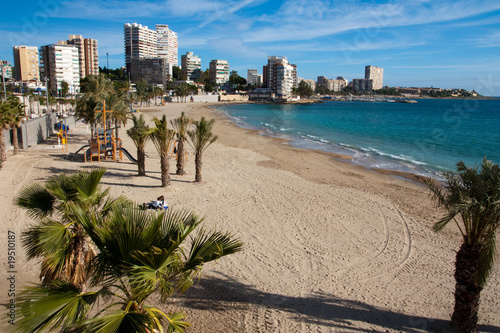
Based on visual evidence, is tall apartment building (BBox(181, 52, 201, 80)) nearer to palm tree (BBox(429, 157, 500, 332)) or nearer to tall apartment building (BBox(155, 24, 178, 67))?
tall apartment building (BBox(155, 24, 178, 67))

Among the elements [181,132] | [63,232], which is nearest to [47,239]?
[63,232]

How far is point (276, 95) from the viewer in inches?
5679

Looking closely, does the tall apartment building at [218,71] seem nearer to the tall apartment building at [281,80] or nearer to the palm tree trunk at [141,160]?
the tall apartment building at [281,80]

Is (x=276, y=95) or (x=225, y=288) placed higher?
(x=276, y=95)

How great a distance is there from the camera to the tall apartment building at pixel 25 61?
331 feet

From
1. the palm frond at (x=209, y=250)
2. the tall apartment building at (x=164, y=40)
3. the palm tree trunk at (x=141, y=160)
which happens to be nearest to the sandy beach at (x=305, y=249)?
the palm tree trunk at (x=141, y=160)

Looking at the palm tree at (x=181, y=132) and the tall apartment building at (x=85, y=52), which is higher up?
the tall apartment building at (x=85, y=52)

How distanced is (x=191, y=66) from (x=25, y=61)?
88391 mm

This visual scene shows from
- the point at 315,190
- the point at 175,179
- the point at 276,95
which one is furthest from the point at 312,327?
the point at 276,95

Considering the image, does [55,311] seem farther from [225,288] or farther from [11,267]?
[11,267]

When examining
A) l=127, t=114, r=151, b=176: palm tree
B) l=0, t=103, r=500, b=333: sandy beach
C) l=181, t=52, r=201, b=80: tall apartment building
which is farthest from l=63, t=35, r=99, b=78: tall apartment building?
l=127, t=114, r=151, b=176: palm tree

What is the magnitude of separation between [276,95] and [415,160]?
124 meters

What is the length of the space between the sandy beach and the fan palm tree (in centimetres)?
212

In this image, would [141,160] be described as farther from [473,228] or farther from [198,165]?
[473,228]
